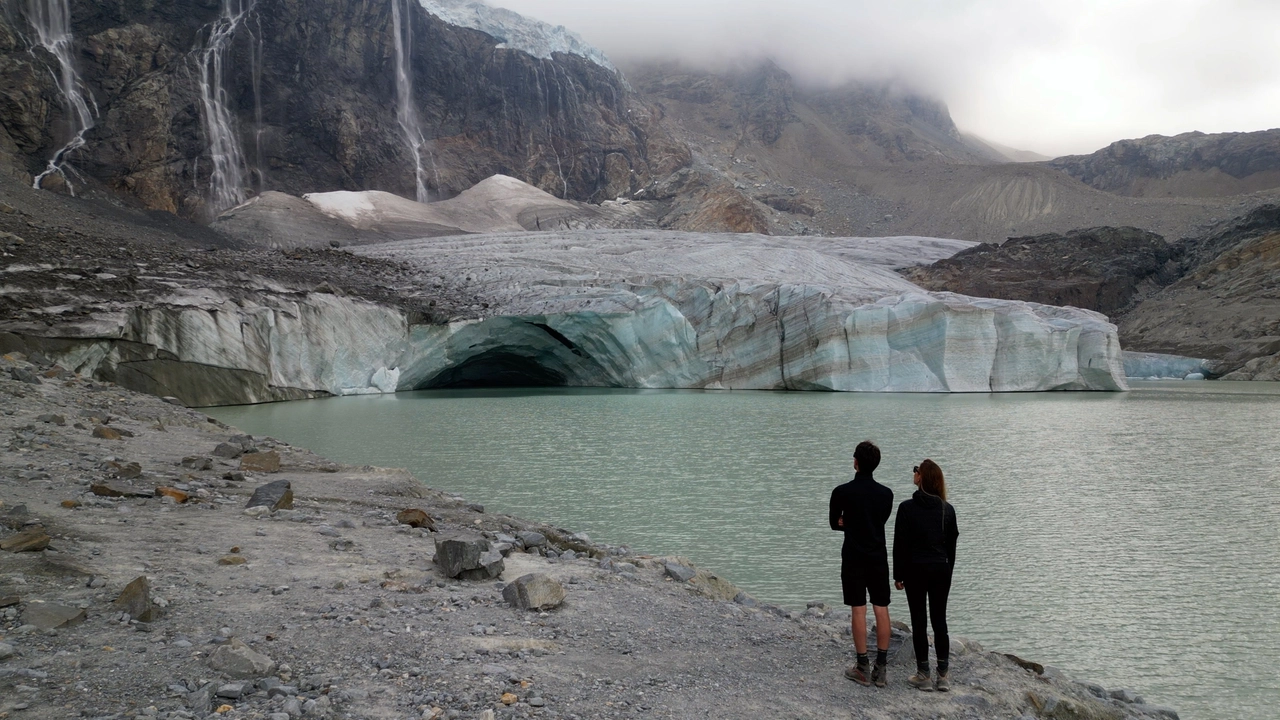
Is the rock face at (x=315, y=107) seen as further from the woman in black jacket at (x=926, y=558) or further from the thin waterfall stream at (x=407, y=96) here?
the woman in black jacket at (x=926, y=558)

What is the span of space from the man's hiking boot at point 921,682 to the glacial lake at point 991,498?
1136 mm

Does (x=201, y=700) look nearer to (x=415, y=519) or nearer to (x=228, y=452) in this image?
Result: (x=415, y=519)

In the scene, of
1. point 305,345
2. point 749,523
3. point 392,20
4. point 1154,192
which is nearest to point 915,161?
point 1154,192

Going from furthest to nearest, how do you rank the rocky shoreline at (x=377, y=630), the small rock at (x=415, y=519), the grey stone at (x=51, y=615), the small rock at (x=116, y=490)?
the small rock at (x=415, y=519), the small rock at (x=116, y=490), the grey stone at (x=51, y=615), the rocky shoreline at (x=377, y=630)

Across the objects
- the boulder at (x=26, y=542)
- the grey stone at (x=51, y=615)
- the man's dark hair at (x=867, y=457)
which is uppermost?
the man's dark hair at (x=867, y=457)

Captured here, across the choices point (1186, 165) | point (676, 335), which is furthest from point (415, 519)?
point (1186, 165)

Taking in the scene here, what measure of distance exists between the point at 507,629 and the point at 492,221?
40416 mm

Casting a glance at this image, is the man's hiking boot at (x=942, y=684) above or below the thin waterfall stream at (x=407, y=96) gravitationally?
below

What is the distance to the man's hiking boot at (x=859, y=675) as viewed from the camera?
10.3ft

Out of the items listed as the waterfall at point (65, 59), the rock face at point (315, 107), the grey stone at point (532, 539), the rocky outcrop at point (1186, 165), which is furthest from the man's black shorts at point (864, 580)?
the rocky outcrop at point (1186, 165)

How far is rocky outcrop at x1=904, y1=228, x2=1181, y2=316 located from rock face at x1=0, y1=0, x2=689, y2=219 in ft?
77.1

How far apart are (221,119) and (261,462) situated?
36.8 meters

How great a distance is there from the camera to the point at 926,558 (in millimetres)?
3164

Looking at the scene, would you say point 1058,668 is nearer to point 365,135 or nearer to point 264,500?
point 264,500
